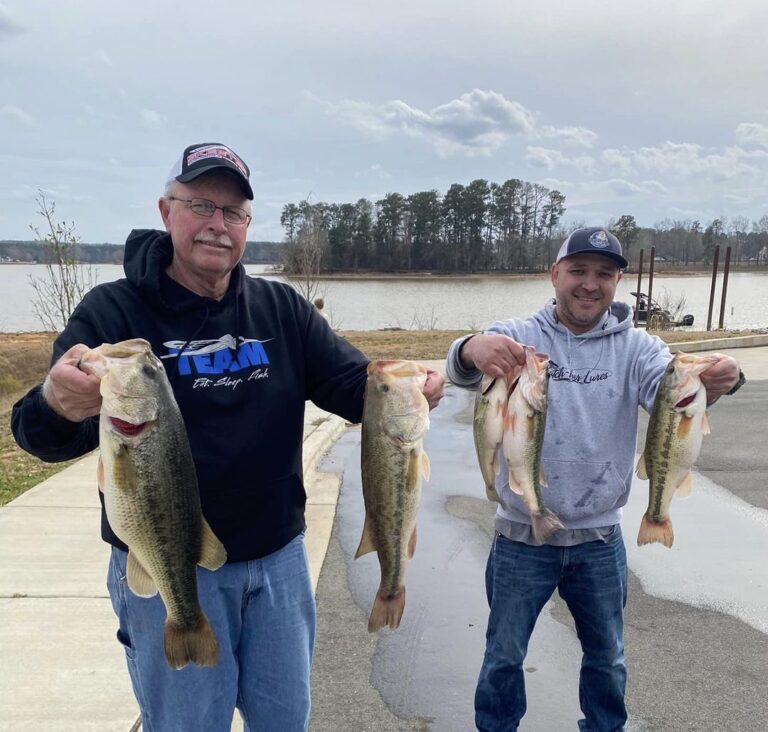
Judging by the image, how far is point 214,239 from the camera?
2385 millimetres

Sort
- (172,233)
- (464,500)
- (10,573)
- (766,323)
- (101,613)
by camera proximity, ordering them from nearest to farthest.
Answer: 1. (172,233)
2. (101,613)
3. (10,573)
4. (464,500)
5. (766,323)

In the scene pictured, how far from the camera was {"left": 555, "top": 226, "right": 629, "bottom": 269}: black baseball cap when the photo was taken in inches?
119

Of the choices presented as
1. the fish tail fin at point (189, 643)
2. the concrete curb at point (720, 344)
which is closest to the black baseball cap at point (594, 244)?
the fish tail fin at point (189, 643)

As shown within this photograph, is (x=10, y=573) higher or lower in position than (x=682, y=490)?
lower

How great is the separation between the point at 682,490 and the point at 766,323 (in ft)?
99.8

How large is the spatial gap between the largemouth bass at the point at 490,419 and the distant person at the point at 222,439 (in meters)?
0.28

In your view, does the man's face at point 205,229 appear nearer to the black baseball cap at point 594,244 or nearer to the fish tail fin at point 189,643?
the fish tail fin at point 189,643

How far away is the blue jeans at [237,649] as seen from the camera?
2287mm

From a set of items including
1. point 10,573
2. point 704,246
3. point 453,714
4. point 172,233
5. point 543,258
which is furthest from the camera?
point 704,246

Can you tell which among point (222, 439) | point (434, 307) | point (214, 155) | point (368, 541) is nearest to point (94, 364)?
point (222, 439)

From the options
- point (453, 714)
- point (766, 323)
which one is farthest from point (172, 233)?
point (766, 323)

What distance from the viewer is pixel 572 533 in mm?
3006

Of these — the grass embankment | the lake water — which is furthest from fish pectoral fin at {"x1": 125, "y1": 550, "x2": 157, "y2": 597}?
the lake water

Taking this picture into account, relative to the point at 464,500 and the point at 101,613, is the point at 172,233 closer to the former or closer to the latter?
the point at 101,613
